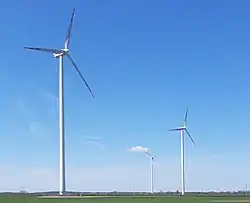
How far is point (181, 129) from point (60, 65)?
5639 centimetres

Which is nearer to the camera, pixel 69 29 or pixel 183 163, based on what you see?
pixel 69 29

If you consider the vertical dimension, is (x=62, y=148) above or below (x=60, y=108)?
below

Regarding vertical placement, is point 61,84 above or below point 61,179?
above

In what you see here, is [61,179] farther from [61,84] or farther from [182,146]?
[182,146]

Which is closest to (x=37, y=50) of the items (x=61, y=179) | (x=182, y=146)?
(x=61, y=179)

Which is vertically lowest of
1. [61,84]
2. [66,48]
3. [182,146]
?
[182,146]

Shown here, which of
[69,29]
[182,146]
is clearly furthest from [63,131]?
[182,146]

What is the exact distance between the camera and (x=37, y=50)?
84.5 m

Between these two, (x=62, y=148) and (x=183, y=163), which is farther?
(x=183, y=163)

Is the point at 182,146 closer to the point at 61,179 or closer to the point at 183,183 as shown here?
the point at 183,183

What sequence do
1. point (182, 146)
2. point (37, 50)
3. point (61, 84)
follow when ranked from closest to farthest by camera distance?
point (37, 50)
point (61, 84)
point (182, 146)

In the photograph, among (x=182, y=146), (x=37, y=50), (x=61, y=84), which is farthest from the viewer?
(x=182, y=146)

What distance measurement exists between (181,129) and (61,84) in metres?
57.7

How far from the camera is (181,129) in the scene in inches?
5541
